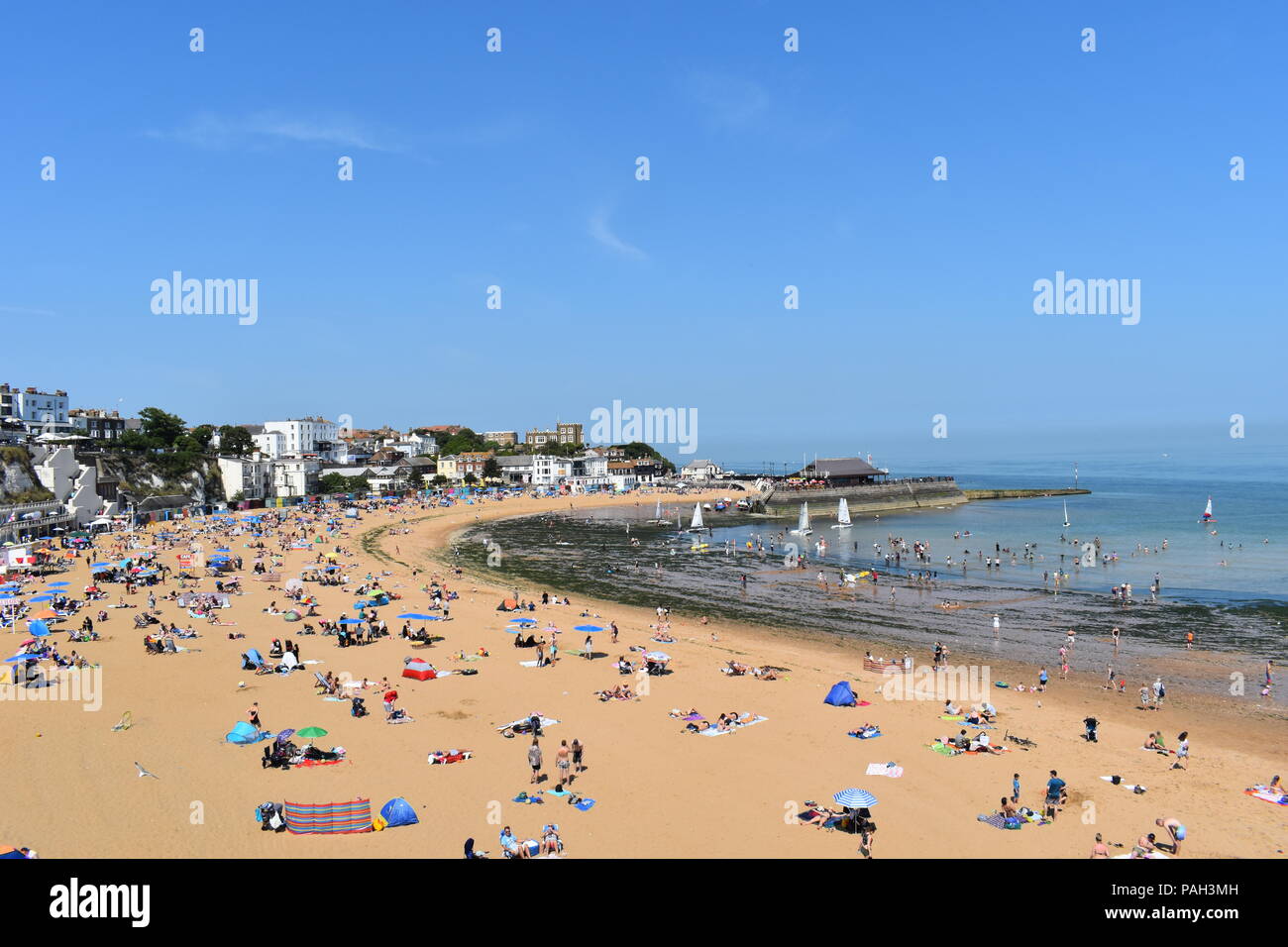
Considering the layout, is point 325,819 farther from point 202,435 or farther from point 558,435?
point 558,435

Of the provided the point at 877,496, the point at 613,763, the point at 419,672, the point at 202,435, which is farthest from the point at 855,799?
the point at 202,435

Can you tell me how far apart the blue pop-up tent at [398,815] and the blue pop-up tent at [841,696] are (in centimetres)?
1072

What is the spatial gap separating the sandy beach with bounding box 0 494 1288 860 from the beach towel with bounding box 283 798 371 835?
0.24m

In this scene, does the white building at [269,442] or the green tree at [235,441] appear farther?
the white building at [269,442]

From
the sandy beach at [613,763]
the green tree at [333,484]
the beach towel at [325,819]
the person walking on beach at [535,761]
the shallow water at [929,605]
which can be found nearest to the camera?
the beach towel at [325,819]

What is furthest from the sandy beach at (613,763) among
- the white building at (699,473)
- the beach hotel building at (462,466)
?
the white building at (699,473)

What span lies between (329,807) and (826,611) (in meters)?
24.2

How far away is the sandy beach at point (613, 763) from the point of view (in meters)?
12.5

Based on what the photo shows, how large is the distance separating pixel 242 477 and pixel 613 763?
81173mm

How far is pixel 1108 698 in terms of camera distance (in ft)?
68.9

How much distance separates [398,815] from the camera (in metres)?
12.7

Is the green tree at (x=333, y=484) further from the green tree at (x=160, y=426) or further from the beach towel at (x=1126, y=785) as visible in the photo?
the beach towel at (x=1126, y=785)

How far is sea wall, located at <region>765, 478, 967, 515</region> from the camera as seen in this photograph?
8056cm
